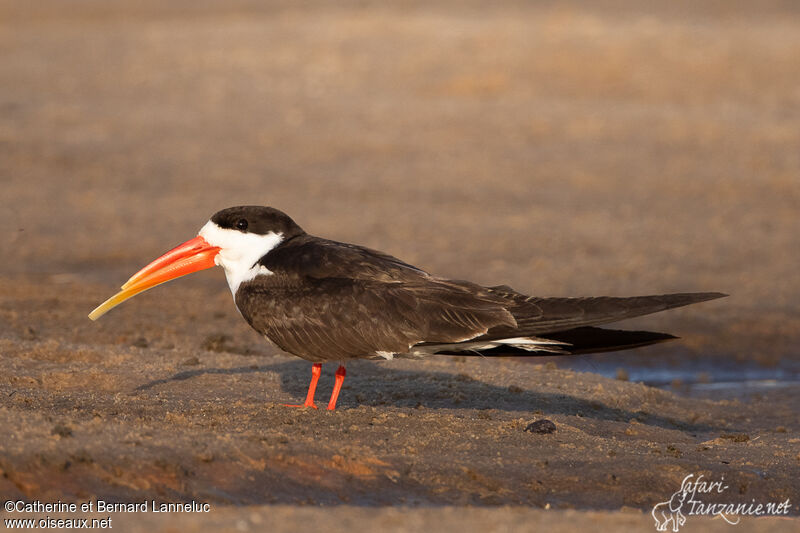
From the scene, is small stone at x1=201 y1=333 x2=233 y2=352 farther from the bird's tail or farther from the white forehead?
the bird's tail

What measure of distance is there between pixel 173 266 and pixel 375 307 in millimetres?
1698

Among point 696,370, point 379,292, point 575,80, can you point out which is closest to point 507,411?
point 379,292

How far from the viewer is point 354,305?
7074 mm

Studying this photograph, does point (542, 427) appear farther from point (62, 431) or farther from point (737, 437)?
point (62, 431)

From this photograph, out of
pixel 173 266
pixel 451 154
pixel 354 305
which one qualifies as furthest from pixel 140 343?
pixel 451 154

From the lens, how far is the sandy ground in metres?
6.12

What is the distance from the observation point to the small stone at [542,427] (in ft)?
23.8

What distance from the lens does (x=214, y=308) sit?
467 inches

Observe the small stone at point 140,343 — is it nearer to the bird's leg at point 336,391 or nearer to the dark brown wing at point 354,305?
the dark brown wing at point 354,305

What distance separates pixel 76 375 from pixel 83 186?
899 centimetres

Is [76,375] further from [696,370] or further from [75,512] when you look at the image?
[696,370]

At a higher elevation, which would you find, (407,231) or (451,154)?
(451,154)
